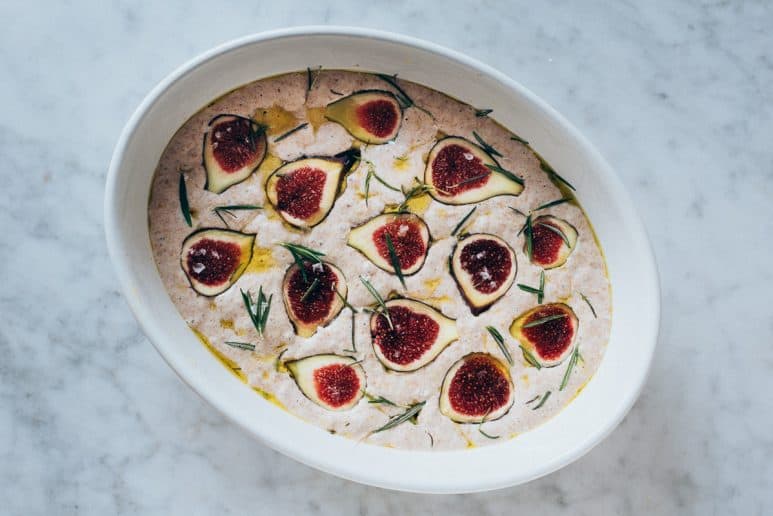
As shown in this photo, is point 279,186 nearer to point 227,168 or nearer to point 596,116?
point 227,168

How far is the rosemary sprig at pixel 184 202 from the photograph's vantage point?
5.77 ft

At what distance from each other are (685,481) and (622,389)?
408 millimetres

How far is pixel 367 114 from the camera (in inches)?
71.2

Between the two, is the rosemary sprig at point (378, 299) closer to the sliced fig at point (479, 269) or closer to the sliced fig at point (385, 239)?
the sliced fig at point (385, 239)

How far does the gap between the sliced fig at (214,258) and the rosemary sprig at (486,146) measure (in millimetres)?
582

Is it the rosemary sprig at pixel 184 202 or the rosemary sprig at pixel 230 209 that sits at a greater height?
the rosemary sprig at pixel 230 209

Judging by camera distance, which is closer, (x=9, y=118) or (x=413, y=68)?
(x=413, y=68)

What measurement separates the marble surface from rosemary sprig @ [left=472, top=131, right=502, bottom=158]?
25cm

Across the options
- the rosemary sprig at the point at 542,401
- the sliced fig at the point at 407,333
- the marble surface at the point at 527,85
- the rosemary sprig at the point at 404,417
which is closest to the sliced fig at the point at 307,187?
the sliced fig at the point at 407,333

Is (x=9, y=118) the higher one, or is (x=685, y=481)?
(x=685, y=481)

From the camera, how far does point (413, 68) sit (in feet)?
5.76

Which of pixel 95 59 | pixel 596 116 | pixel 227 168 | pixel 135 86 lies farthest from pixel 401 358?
pixel 95 59

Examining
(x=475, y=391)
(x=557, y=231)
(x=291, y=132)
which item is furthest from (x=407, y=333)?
(x=291, y=132)

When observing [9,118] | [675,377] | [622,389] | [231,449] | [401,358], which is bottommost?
[231,449]
